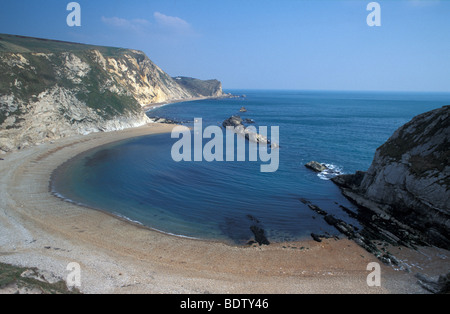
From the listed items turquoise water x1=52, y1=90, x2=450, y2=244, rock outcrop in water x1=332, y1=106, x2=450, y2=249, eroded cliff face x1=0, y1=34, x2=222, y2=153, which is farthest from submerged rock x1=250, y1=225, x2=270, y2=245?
eroded cliff face x1=0, y1=34, x2=222, y2=153

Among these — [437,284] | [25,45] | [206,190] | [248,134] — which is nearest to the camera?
[437,284]

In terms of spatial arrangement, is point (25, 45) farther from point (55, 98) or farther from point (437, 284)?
point (437, 284)

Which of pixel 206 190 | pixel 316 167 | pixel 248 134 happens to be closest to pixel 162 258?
pixel 206 190

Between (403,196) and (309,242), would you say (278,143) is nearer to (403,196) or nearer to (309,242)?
(403,196)

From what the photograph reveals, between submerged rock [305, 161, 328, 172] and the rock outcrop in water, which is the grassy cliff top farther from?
the rock outcrop in water

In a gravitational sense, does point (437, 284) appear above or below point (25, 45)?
below

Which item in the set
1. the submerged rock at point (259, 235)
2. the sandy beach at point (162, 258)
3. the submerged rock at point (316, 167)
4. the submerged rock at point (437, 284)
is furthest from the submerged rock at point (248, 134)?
the submerged rock at point (437, 284)

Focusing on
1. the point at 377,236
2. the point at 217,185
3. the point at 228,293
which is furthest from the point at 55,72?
the point at 377,236
